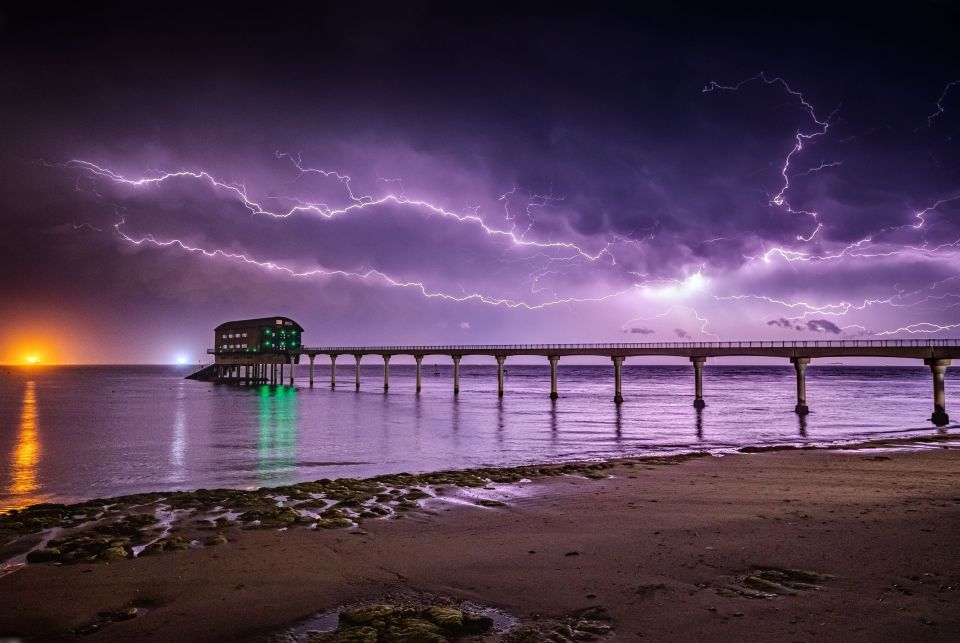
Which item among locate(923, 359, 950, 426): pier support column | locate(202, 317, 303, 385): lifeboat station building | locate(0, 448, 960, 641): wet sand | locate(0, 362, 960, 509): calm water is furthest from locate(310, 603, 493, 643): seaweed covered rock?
locate(202, 317, 303, 385): lifeboat station building

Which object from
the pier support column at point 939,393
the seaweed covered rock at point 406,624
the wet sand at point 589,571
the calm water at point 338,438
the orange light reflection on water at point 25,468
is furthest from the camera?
the pier support column at point 939,393

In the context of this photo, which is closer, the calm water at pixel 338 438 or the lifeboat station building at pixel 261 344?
the calm water at pixel 338 438

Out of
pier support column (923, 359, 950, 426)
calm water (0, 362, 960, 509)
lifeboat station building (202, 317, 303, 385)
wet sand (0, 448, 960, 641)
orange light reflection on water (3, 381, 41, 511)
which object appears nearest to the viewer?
wet sand (0, 448, 960, 641)

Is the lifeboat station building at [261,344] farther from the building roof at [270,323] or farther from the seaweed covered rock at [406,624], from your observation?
the seaweed covered rock at [406,624]

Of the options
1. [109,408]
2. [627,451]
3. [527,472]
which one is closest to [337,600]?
[527,472]

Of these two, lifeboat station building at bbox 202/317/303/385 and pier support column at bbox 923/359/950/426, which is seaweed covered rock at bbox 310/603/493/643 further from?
lifeboat station building at bbox 202/317/303/385

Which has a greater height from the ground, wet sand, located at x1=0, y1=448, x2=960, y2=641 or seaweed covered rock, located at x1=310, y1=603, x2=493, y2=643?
seaweed covered rock, located at x1=310, y1=603, x2=493, y2=643

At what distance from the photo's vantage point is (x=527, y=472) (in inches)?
661

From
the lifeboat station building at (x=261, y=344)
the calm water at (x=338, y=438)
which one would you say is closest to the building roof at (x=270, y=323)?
the lifeboat station building at (x=261, y=344)

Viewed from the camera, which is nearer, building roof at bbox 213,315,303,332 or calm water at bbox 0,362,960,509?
calm water at bbox 0,362,960,509

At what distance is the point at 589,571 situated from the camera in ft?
25.3

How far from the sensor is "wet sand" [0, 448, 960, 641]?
6.07m

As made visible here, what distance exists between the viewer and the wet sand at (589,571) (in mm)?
6070

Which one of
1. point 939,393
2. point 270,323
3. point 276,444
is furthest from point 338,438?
point 270,323
